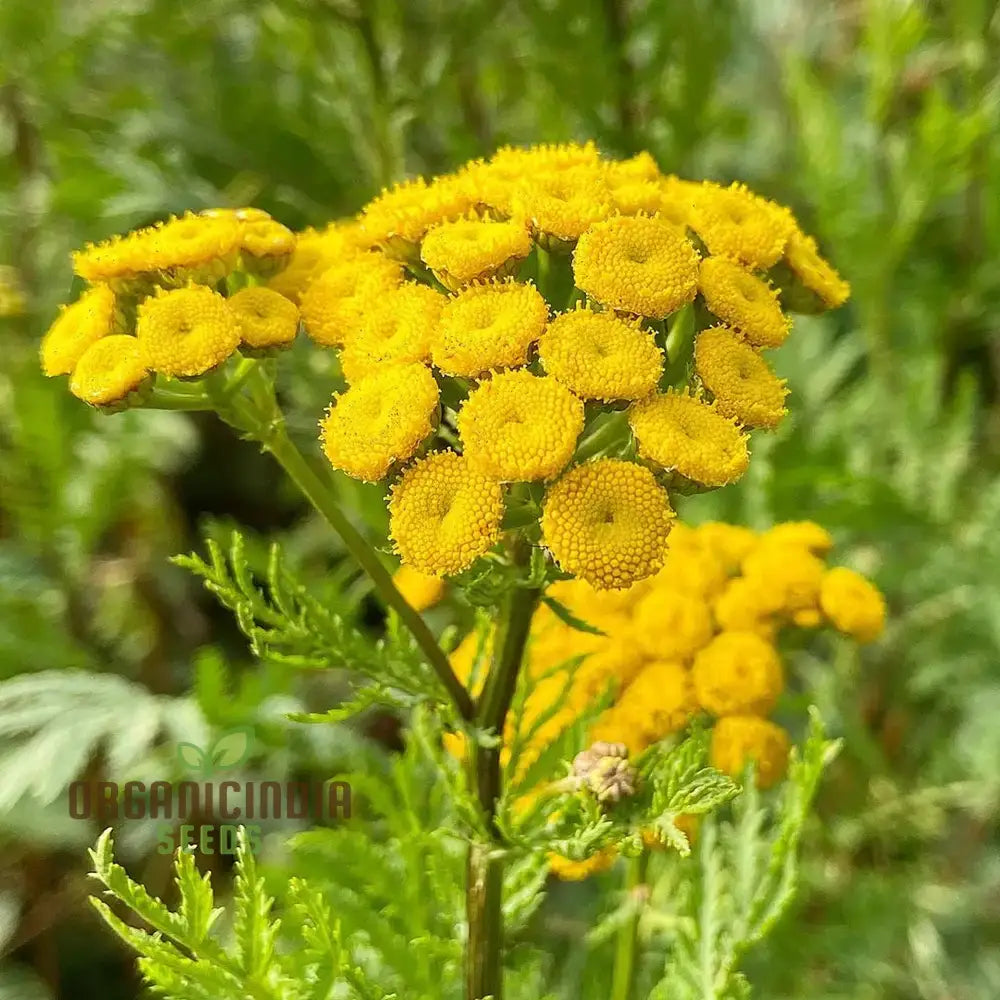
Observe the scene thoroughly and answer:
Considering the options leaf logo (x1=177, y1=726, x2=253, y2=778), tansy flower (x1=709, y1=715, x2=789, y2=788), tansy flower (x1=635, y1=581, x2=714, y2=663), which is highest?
tansy flower (x1=635, y1=581, x2=714, y2=663)

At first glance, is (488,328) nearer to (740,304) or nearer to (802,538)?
(740,304)

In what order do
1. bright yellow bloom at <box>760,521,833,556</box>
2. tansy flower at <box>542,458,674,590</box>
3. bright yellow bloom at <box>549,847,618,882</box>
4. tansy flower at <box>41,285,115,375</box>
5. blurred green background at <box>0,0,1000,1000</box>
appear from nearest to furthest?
1. tansy flower at <box>542,458,674,590</box>
2. tansy flower at <box>41,285,115,375</box>
3. bright yellow bloom at <box>549,847,618,882</box>
4. bright yellow bloom at <box>760,521,833,556</box>
5. blurred green background at <box>0,0,1000,1000</box>

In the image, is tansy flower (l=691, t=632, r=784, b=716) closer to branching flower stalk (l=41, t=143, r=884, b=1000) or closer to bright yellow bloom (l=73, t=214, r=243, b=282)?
branching flower stalk (l=41, t=143, r=884, b=1000)

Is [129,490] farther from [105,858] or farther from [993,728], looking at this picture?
[993,728]

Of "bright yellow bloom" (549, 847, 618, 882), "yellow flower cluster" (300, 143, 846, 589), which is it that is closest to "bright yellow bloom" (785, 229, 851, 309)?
"yellow flower cluster" (300, 143, 846, 589)

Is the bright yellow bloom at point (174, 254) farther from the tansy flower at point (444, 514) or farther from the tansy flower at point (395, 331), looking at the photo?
the tansy flower at point (444, 514)

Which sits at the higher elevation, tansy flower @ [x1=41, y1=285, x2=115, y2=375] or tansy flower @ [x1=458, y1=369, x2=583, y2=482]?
tansy flower @ [x1=41, y1=285, x2=115, y2=375]

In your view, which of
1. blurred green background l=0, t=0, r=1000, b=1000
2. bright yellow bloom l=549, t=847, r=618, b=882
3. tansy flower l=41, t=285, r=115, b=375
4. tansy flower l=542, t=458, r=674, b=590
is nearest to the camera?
tansy flower l=542, t=458, r=674, b=590

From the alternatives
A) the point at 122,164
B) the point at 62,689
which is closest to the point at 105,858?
the point at 62,689

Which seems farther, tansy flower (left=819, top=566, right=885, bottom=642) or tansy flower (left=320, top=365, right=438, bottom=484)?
tansy flower (left=819, top=566, right=885, bottom=642)
